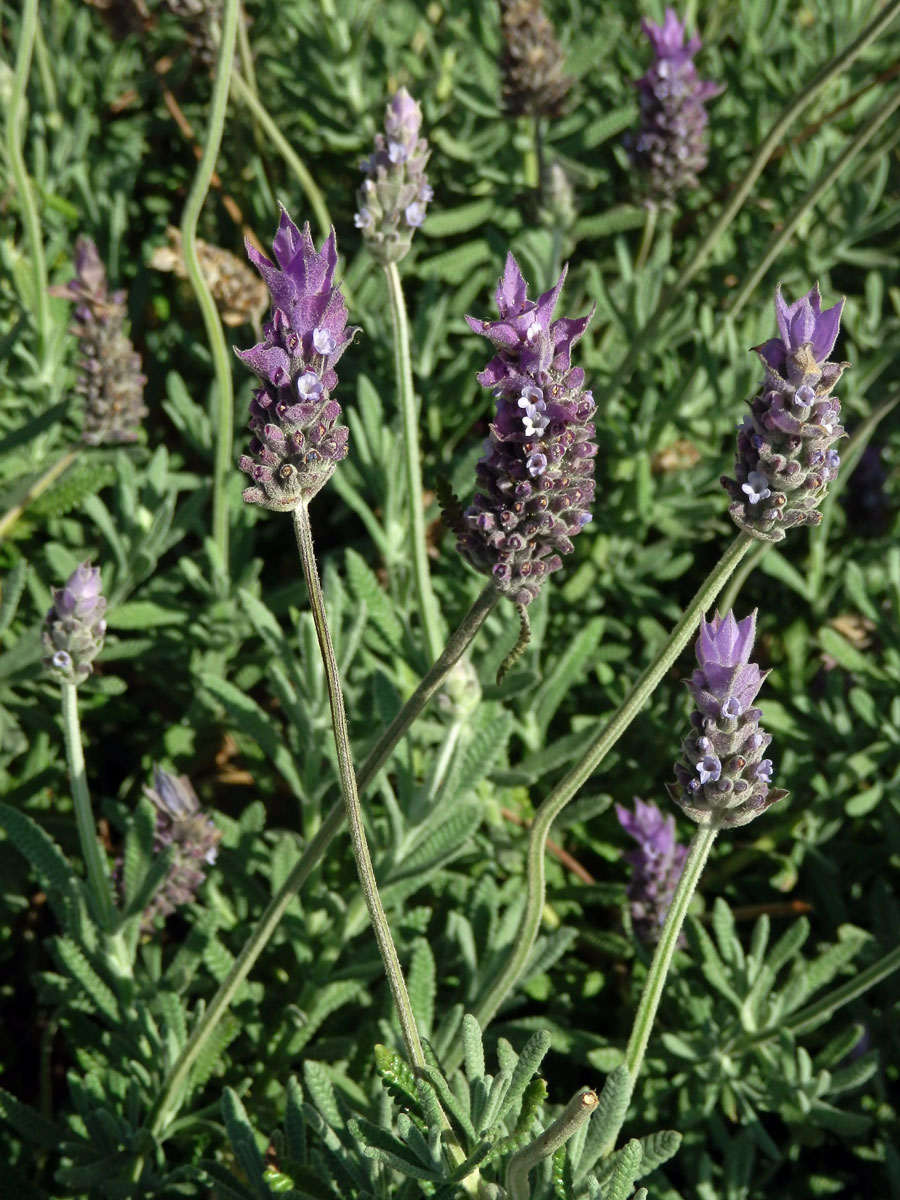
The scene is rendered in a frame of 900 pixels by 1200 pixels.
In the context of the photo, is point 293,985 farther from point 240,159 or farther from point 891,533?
point 240,159

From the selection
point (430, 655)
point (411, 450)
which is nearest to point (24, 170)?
point (411, 450)

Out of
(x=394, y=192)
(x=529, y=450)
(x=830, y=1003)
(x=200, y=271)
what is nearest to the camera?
(x=529, y=450)

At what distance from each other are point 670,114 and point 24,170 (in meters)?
1.70

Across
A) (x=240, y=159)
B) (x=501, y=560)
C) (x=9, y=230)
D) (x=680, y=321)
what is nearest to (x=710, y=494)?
(x=680, y=321)

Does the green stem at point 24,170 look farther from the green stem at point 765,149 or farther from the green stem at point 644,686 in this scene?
the green stem at point 644,686

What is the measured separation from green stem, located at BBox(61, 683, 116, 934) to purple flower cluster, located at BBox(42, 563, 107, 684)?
0.12ft

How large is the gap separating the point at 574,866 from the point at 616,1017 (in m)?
0.37

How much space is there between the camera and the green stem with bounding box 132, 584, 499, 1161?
1.65 meters

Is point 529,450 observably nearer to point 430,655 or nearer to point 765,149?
point 430,655

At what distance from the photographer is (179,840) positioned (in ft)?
8.07

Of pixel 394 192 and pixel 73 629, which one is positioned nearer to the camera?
pixel 73 629

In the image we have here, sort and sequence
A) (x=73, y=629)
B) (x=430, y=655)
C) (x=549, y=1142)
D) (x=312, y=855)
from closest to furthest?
(x=549, y=1142), (x=312, y=855), (x=73, y=629), (x=430, y=655)

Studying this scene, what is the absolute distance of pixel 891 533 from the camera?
3.51 meters

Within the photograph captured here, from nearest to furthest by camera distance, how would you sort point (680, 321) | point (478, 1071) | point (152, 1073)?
point (478, 1071)
point (152, 1073)
point (680, 321)
